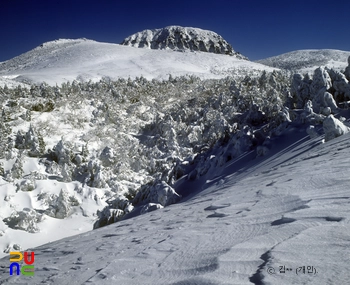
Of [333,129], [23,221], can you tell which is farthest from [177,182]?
[23,221]

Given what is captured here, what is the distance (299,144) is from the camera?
663 centimetres

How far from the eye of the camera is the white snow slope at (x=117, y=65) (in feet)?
103

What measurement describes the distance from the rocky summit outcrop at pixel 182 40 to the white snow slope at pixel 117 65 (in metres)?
17.4

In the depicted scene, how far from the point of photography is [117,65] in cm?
3766

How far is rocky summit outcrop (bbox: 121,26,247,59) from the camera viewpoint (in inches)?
2596

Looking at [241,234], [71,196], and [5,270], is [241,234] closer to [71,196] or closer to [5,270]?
[5,270]

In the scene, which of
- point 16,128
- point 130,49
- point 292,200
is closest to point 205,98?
point 16,128

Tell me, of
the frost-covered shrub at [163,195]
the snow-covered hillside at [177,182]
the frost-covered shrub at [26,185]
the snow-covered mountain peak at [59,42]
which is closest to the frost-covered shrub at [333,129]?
the snow-covered hillside at [177,182]

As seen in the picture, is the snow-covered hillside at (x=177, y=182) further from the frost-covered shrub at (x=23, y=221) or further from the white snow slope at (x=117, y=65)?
the white snow slope at (x=117, y=65)

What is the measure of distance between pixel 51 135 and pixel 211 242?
13.4m

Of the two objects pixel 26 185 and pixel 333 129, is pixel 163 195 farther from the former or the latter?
pixel 26 185

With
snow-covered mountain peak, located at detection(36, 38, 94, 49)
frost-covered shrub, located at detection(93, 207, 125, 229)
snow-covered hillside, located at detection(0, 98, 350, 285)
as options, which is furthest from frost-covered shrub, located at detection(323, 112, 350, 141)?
snow-covered mountain peak, located at detection(36, 38, 94, 49)

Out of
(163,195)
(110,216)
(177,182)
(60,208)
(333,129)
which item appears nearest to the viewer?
(333,129)

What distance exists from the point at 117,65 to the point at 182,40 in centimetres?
3553
